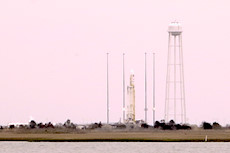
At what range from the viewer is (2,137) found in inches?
5881

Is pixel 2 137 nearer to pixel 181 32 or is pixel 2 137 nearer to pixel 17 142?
pixel 17 142

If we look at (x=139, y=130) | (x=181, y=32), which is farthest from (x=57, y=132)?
(x=181, y=32)
